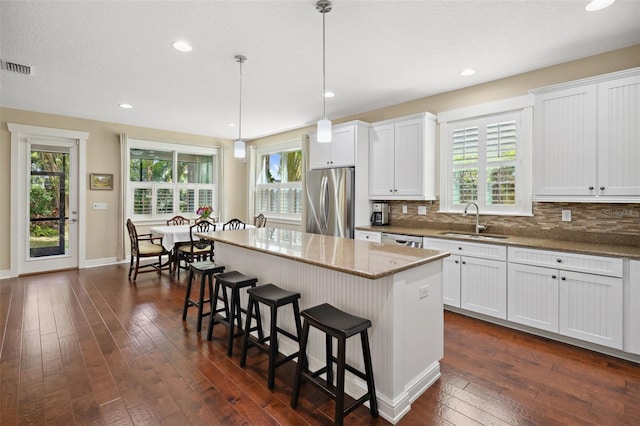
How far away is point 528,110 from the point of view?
11.4 ft

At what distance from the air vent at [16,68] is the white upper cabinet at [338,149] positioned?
3619 mm

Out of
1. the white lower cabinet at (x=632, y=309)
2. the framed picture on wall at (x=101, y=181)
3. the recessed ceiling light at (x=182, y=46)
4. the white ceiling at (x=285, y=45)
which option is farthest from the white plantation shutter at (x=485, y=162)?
the framed picture on wall at (x=101, y=181)

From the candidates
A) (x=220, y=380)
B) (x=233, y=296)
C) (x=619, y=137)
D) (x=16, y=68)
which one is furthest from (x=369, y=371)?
(x=16, y=68)

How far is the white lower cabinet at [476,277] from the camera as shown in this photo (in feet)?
10.5

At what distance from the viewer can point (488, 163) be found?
3.80 metres

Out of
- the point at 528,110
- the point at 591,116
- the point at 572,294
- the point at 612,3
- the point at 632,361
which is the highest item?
the point at 612,3

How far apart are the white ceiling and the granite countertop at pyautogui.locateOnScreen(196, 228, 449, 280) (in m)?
1.79

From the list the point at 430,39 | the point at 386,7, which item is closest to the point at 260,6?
the point at 386,7

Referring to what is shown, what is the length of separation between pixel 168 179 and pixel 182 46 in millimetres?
4368

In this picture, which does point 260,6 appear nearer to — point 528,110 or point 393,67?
point 393,67

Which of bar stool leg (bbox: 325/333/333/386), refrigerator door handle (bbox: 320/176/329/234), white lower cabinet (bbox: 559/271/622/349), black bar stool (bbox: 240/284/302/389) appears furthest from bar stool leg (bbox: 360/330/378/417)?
refrigerator door handle (bbox: 320/176/329/234)

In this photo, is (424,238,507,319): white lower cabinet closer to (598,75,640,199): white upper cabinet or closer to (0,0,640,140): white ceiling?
(598,75,640,199): white upper cabinet

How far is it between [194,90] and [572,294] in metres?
4.65

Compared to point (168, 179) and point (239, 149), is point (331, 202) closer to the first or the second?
point (239, 149)
